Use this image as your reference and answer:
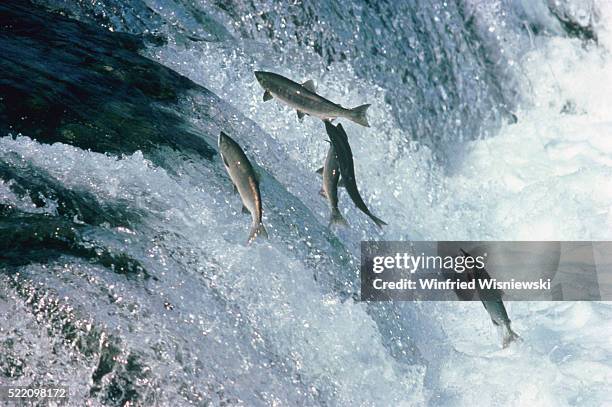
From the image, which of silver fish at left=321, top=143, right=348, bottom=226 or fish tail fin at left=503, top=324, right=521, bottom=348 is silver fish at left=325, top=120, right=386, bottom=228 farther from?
fish tail fin at left=503, top=324, right=521, bottom=348

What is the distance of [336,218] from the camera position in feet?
9.66

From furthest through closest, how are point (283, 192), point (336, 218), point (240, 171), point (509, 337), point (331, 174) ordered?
point (509, 337), point (283, 192), point (336, 218), point (331, 174), point (240, 171)

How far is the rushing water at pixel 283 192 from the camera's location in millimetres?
2230

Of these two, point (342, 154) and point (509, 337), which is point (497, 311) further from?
point (342, 154)

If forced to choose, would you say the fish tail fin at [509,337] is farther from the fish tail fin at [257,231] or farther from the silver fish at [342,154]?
the fish tail fin at [257,231]

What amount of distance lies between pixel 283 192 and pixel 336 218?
244mm

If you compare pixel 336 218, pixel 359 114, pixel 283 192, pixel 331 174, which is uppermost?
pixel 359 114

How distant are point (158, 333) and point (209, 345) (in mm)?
159

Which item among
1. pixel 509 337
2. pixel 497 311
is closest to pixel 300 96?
pixel 497 311

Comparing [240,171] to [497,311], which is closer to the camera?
[240,171]

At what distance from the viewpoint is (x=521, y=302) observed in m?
3.74

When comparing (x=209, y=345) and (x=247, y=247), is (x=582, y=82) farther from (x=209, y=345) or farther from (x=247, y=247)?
(x=209, y=345)


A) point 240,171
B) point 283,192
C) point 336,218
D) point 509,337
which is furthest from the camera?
point 509,337

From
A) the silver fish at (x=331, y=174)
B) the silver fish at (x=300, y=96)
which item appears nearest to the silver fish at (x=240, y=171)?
the silver fish at (x=331, y=174)
